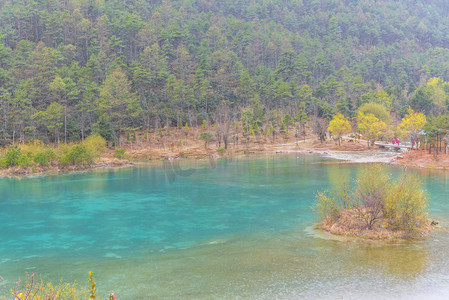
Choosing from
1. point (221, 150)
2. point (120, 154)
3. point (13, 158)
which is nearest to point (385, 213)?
point (13, 158)

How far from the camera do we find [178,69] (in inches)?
4604

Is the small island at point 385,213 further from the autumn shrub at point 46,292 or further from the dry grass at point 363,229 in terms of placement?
the autumn shrub at point 46,292

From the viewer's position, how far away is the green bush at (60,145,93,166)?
66.3 m

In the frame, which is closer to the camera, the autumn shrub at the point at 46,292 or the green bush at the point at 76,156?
the autumn shrub at the point at 46,292

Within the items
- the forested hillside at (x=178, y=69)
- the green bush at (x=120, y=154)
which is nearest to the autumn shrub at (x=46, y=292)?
the green bush at (x=120, y=154)

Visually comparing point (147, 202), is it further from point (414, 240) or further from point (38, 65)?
point (38, 65)

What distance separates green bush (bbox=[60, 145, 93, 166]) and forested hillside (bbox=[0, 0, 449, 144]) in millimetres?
14434

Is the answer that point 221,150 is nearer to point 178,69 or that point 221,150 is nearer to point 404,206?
point 178,69

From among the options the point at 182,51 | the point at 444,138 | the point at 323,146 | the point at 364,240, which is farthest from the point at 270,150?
the point at 364,240

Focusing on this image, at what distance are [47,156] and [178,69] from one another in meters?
60.0

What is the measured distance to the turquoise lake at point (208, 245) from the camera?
1828cm

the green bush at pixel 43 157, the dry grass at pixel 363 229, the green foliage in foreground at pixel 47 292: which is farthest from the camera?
the green bush at pixel 43 157

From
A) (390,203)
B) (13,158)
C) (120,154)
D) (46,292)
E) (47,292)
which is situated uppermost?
(13,158)

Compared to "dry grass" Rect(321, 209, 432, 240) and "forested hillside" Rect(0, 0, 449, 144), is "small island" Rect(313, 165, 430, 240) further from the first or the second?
"forested hillside" Rect(0, 0, 449, 144)
